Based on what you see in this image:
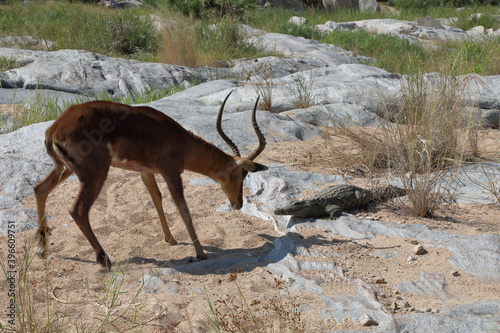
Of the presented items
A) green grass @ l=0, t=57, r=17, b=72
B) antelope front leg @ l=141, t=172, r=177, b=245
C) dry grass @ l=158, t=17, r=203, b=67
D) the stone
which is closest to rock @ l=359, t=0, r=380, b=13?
dry grass @ l=158, t=17, r=203, b=67

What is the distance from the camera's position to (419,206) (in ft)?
15.8

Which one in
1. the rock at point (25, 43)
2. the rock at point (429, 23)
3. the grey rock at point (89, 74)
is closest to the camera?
the grey rock at point (89, 74)

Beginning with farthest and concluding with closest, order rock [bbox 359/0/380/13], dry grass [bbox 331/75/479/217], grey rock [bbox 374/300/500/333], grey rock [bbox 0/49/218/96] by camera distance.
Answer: rock [bbox 359/0/380/13]
grey rock [bbox 0/49/218/96]
dry grass [bbox 331/75/479/217]
grey rock [bbox 374/300/500/333]

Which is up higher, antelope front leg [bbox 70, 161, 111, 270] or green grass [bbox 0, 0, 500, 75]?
antelope front leg [bbox 70, 161, 111, 270]

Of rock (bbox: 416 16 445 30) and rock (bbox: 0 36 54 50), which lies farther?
rock (bbox: 416 16 445 30)

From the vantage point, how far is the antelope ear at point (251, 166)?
4.48m

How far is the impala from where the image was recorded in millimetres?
3820

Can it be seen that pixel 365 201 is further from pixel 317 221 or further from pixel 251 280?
pixel 251 280

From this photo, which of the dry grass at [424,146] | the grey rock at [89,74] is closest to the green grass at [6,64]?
the grey rock at [89,74]

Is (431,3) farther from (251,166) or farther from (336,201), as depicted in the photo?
(251,166)

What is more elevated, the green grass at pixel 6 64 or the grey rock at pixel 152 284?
the grey rock at pixel 152 284

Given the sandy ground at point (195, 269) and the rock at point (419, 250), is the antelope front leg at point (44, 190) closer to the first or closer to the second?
the sandy ground at point (195, 269)

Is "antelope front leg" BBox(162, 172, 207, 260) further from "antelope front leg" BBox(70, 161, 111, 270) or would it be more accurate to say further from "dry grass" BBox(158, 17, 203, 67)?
"dry grass" BBox(158, 17, 203, 67)

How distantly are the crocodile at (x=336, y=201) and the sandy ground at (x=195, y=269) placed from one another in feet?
0.48
